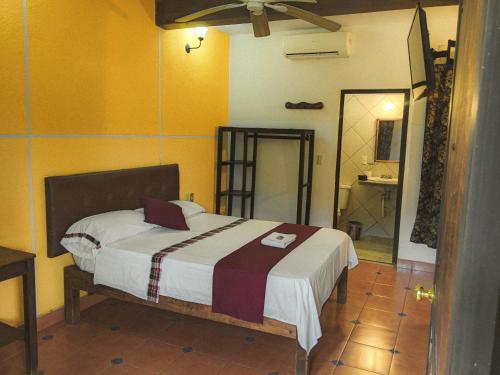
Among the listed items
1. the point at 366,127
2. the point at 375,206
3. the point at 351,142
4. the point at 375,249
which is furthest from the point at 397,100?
the point at 375,249

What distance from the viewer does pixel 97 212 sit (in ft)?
11.4

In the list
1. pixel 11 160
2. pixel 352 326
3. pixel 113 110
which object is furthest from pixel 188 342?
pixel 113 110

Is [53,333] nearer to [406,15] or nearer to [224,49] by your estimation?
[224,49]

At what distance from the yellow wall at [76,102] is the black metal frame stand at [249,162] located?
702 mm

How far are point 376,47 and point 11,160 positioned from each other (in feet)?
12.6

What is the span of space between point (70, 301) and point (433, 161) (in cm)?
371

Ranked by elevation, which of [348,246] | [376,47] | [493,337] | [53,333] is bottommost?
[53,333]

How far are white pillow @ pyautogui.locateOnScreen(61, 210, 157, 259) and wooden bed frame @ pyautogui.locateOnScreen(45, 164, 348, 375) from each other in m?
0.08

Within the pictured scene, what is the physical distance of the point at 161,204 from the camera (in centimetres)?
363

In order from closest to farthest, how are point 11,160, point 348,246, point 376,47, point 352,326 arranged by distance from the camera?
1. point 11,160
2. point 352,326
3. point 348,246
4. point 376,47

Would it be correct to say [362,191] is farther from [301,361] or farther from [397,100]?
Result: [301,361]

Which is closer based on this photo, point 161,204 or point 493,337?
point 493,337

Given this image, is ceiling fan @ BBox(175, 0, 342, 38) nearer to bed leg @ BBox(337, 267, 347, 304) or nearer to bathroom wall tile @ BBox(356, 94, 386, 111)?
bed leg @ BBox(337, 267, 347, 304)

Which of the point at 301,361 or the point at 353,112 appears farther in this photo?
the point at 353,112
